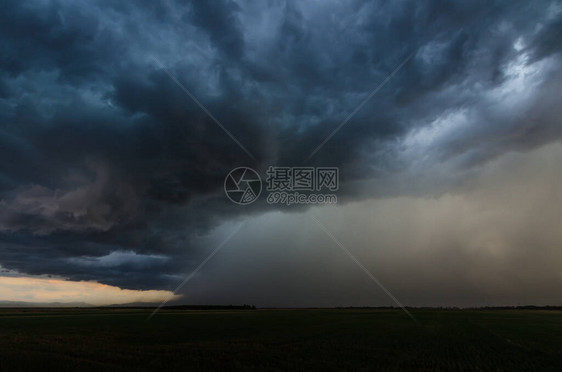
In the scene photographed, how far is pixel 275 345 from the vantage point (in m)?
31.7

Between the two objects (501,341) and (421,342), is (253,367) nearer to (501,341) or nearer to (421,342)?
(421,342)

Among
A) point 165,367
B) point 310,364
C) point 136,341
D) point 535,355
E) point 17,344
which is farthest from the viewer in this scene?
point 136,341

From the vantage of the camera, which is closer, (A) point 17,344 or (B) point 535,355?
(B) point 535,355

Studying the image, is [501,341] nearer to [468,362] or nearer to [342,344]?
[468,362]

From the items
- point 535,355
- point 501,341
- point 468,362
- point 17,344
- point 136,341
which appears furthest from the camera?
point 501,341

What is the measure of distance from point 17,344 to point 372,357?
105ft

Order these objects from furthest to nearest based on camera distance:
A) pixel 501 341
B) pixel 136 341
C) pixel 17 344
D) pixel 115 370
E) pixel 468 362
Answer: pixel 501 341 < pixel 136 341 < pixel 17 344 < pixel 468 362 < pixel 115 370

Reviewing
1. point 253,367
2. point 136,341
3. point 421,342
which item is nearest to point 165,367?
point 253,367

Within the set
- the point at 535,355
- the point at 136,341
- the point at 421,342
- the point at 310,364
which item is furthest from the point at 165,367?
the point at 535,355

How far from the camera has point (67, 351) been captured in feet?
89.2

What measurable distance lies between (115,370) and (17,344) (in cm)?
1871

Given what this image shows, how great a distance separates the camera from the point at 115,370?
65.7ft

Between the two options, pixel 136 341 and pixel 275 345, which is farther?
pixel 136 341

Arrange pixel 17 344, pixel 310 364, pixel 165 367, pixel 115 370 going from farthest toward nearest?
pixel 17 344 < pixel 310 364 < pixel 165 367 < pixel 115 370
